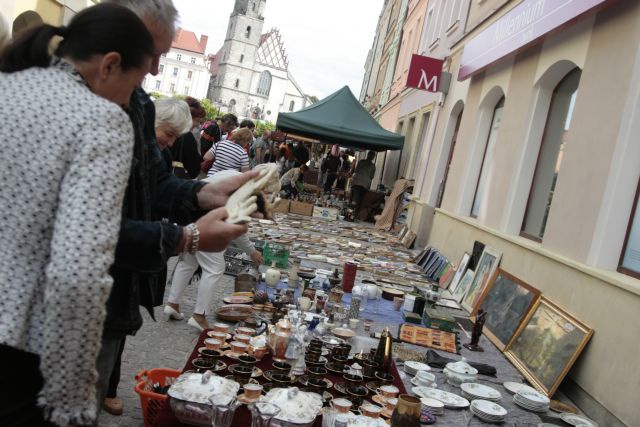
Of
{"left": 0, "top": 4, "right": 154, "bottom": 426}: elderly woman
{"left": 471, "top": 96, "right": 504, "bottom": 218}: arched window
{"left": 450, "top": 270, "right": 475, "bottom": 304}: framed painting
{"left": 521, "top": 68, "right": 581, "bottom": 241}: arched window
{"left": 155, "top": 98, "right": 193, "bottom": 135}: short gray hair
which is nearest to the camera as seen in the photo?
{"left": 0, "top": 4, "right": 154, "bottom": 426}: elderly woman

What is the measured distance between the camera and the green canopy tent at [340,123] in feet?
47.6

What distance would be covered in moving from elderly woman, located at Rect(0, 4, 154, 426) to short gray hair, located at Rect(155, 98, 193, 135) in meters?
2.74

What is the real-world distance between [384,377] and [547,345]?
2.30 m

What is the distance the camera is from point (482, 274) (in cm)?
797

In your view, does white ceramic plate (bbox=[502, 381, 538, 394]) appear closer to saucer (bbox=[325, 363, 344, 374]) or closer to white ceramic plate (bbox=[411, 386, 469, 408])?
white ceramic plate (bbox=[411, 386, 469, 408])

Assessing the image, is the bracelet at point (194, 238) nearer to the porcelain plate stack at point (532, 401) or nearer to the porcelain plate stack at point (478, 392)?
the porcelain plate stack at point (478, 392)

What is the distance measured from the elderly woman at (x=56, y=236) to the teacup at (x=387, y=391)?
2.23 meters

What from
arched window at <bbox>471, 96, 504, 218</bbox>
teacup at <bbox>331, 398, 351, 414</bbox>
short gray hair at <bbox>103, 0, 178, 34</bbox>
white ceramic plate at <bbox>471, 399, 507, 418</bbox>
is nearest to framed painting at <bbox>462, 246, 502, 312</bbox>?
arched window at <bbox>471, 96, 504, 218</bbox>

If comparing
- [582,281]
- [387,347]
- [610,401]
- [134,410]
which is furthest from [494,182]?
[134,410]

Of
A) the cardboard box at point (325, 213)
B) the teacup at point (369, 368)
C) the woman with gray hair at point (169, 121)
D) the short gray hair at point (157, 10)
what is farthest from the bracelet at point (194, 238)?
the cardboard box at point (325, 213)

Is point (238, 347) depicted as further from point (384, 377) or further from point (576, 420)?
point (576, 420)

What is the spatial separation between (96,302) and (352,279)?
5.75 meters

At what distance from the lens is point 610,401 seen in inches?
181

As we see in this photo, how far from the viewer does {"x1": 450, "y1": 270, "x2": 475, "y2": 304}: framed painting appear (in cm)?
826
